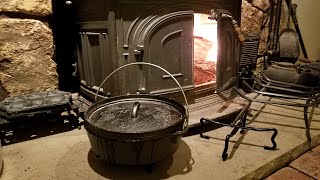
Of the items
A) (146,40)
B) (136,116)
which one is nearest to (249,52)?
(146,40)

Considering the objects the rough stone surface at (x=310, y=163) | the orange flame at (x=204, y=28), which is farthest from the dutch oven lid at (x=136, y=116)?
the orange flame at (x=204, y=28)

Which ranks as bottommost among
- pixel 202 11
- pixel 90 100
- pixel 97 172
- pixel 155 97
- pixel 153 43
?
pixel 97 172

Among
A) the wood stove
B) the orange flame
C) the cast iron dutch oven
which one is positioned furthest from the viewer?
the orange flame

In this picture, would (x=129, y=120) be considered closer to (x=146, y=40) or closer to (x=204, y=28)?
(x=146, y=40)

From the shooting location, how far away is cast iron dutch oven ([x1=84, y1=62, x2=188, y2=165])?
1.30 meters

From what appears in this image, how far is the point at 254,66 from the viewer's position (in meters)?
2.99

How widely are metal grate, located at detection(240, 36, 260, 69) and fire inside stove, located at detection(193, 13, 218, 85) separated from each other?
1.30ft

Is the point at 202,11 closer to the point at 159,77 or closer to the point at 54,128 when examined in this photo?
the point at 159,77

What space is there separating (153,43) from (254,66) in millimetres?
1519

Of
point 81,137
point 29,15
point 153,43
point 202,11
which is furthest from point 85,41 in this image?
point 202,11

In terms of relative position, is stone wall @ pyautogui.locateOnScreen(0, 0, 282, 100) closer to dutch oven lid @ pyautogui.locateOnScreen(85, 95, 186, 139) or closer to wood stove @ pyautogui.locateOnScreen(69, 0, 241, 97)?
wood stove @ pyautogui.locateOnScreen(69, 0, 241, 97)

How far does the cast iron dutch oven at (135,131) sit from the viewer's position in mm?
1296

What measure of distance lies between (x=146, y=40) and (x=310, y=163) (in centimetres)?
133

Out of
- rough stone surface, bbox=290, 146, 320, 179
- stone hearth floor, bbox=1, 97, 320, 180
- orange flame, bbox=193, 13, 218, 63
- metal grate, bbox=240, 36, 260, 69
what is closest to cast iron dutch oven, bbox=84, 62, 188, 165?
stone hearth floor, bbox=1, 97, 320, 180
